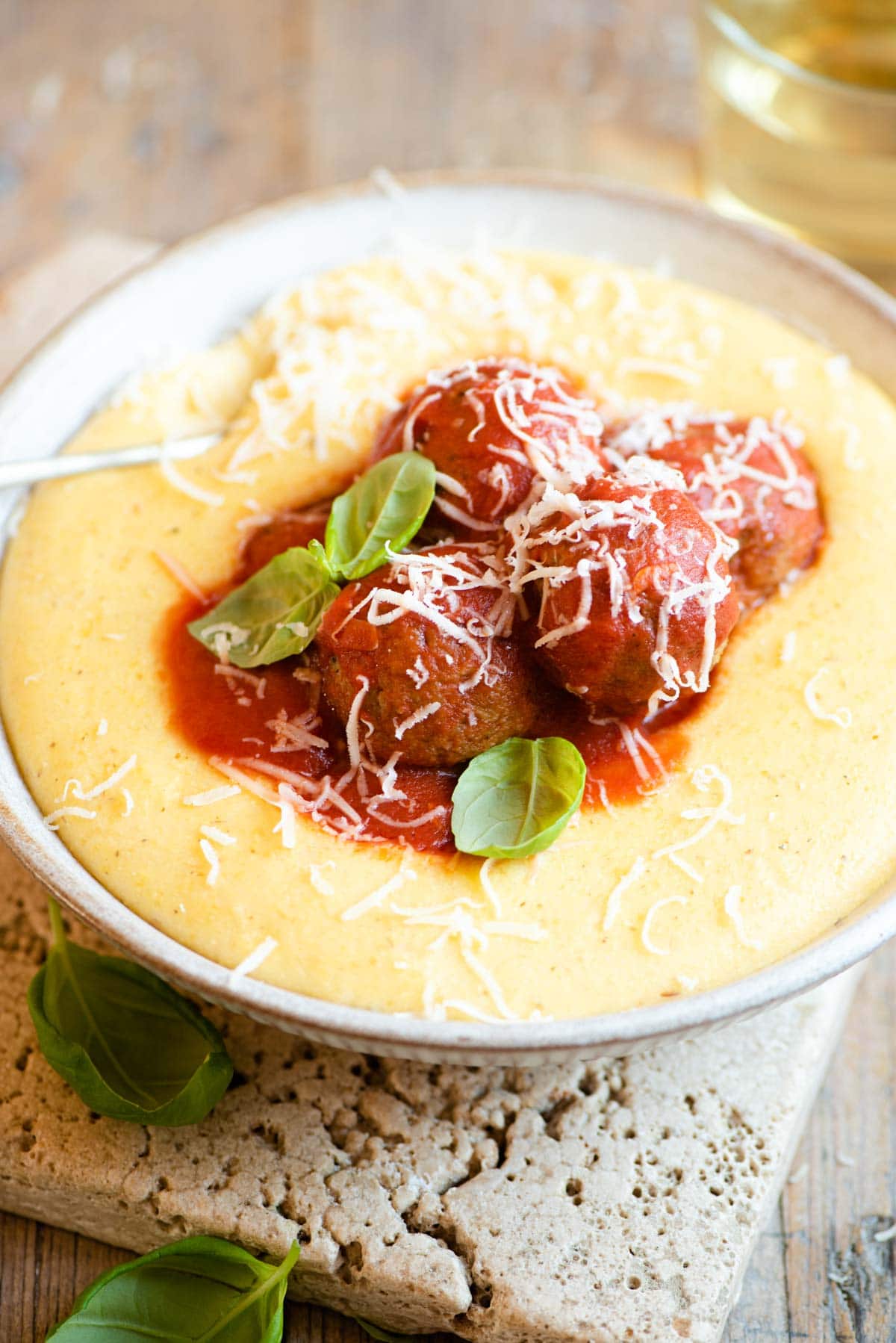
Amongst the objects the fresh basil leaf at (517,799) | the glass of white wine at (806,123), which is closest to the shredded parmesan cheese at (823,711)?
the fresh basil leaf at (517,799)

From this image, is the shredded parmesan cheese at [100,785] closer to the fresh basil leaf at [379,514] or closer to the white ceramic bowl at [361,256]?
the white ceramic bowl at [361,256]

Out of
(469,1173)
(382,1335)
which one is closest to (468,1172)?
(469,1173)

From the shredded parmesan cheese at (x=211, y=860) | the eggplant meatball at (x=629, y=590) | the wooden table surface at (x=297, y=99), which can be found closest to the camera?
the eggplant meatball at (x=629, y=590)

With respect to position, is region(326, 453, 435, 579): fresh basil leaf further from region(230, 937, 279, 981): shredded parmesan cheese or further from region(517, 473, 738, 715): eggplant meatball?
region(230, 937, 279, 981): shredded parmesan cheese

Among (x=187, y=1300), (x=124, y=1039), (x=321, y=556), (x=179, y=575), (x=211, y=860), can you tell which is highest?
(x=321, y=556)

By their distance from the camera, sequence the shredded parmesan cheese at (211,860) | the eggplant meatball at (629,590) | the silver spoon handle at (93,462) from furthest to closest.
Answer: the silver spoon handle at (93,462) < the shredded parmesan cheese at (211,860) < the eggplant meatball at (629,590)

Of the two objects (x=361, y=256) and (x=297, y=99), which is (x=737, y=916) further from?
(x=297, y=99)
